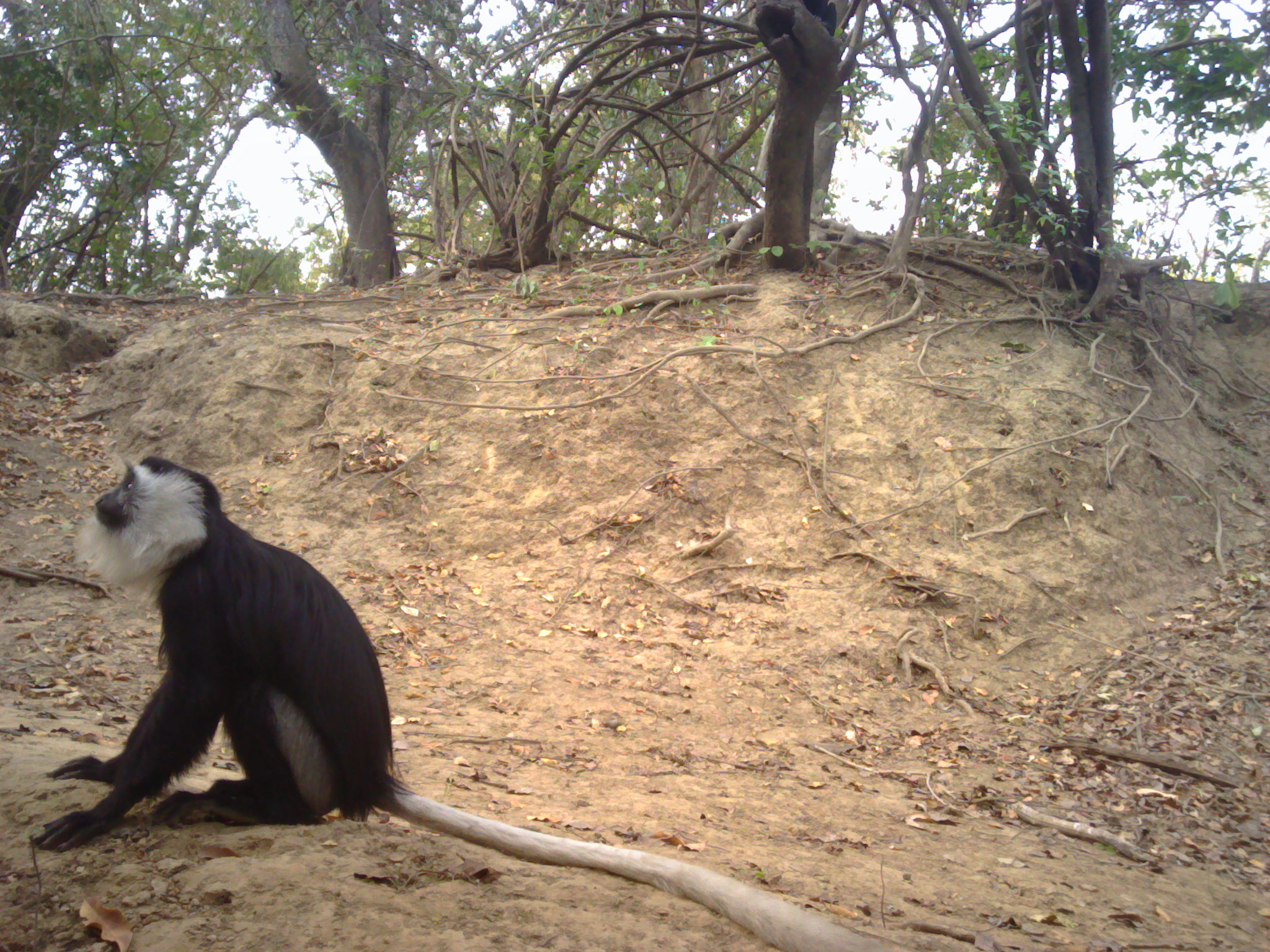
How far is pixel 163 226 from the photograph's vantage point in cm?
1254

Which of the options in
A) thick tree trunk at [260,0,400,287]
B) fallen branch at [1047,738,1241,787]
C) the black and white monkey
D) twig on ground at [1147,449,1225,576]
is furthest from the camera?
thick tree trunk at [260,0,400,287]

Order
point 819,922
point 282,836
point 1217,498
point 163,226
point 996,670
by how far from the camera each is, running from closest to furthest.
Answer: point 819,922 < point 282,836 < point 996,670 < point 1217,498 < point 163,226

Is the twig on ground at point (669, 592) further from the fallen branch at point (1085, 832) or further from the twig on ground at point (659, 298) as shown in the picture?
the twig on ground at point (659, 298)

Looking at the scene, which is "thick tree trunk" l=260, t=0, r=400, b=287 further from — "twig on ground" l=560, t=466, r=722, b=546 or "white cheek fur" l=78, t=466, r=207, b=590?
"white cheek fur" l=78, t=466, r=207, b=590

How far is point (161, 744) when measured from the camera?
8.77ft

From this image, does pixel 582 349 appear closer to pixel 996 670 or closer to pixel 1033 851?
pixel 996 670

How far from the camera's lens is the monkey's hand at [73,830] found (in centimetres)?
254

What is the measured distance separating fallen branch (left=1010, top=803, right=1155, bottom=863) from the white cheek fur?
3.68m

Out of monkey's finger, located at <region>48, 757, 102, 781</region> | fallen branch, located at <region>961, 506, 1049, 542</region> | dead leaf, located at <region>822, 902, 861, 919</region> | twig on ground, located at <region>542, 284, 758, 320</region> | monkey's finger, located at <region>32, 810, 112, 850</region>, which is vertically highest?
twig on ground, located at <region>542, 284, 758, 320</region>

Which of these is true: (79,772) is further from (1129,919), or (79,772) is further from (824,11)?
(824,11)

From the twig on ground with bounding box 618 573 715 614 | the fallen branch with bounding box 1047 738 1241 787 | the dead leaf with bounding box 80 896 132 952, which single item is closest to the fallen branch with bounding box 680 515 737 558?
the twig on ground with bounding box 618 573 715 614

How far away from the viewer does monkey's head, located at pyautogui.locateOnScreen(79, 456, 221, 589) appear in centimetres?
277

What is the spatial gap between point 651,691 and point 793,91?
5.22m

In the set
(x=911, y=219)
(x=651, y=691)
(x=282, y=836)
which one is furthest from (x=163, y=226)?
(x=282, y=836)
